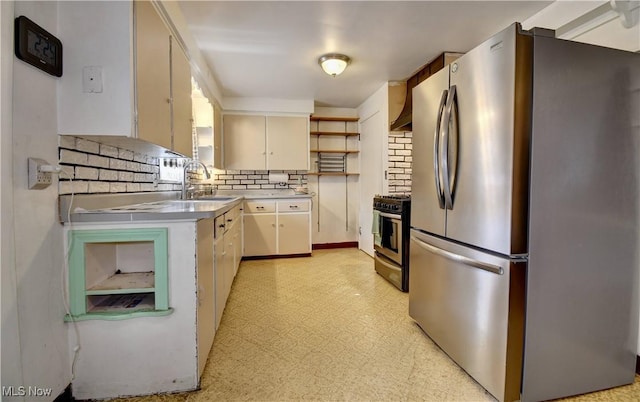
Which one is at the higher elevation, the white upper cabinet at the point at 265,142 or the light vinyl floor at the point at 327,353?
the white upper cabinet at the point at 265,142

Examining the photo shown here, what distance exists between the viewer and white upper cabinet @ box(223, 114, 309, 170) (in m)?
4.06

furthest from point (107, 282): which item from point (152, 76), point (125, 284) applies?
point (152, 76)

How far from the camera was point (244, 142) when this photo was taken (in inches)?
161

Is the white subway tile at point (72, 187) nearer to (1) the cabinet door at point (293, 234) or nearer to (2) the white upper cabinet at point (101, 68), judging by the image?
(2) the white upper cabinet at point (101, 68)

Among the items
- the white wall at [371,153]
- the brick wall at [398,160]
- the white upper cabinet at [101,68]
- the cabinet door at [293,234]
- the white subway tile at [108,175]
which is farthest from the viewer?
the cabinet door at [293,234]

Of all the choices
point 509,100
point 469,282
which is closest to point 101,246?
point 469,282

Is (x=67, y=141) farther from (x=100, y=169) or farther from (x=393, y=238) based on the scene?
(x=393, y=238)

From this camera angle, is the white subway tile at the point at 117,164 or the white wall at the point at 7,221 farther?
the white subway tile at the point at 117,164

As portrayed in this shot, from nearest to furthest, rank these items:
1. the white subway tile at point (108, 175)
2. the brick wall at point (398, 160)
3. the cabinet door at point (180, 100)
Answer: the white subway tile at point (108, 175)
the cabinet door at point (180, 100)
the brick wall at point (398, 160)

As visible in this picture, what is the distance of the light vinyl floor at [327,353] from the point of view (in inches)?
55.1

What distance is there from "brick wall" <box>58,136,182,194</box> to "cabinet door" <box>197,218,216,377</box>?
0.61 m

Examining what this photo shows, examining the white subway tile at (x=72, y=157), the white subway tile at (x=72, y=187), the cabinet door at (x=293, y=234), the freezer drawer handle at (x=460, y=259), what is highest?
the white subway tile at (x=72, y=157)

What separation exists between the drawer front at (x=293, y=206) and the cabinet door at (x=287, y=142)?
1.82ft

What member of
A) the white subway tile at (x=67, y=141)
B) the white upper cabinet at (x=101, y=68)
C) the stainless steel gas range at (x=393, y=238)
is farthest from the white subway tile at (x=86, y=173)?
the stainless steel gas range at (x=393, y=238)
